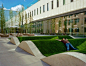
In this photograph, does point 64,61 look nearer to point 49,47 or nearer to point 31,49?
point 31,49

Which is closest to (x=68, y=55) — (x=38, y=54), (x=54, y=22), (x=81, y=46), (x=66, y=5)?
(x=38, y=54)

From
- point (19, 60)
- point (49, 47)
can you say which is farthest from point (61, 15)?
point (19, 60)

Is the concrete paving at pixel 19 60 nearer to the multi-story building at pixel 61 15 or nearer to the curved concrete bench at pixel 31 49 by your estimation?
the curved concrete bench at pixel 31 49

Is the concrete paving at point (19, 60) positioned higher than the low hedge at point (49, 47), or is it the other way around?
the low hedge at point (49, 47)

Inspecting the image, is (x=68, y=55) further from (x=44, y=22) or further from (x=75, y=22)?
(x=44, y=22)

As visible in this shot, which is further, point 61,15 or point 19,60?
point 61,15

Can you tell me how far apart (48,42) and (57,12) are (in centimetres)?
2149

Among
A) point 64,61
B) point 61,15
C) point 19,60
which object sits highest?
point 61,15

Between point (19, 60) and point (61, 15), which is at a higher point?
point (61, 15)

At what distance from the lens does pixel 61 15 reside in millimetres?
28672

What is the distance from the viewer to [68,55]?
482cm

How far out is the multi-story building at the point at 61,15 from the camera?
81.2 ft

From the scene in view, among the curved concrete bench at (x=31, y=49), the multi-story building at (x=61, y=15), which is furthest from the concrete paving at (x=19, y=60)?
the multi-story building at (x=61, y=15)

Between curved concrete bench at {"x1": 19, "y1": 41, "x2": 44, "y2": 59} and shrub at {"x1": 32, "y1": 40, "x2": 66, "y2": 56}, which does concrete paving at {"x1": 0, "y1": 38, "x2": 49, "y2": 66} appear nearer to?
curved concrete bench at {"x1": 19, "y1": 41, "x2": 44, "y2": 59}
